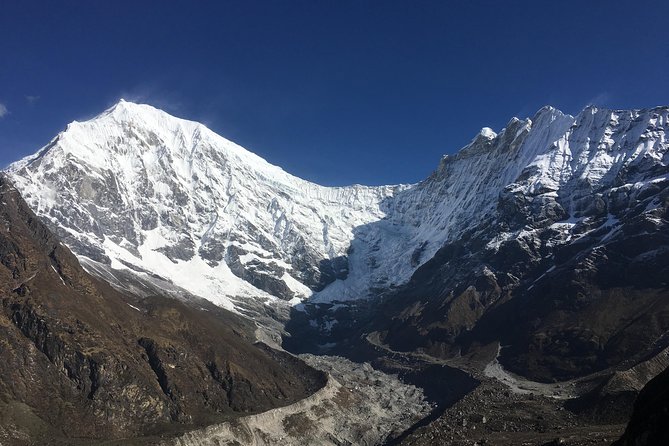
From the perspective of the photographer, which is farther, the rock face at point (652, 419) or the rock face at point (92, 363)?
the rock face at point (92, 363)

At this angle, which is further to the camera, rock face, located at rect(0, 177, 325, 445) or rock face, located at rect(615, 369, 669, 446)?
rock face, located at rect(0, 177, 325, 445)

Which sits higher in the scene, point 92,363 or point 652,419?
point 92,363

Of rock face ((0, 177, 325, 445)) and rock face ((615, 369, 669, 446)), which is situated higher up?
rock face ((0, 177, 325, 445))

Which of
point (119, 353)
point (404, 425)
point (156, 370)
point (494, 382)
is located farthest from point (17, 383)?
point (494, 382)

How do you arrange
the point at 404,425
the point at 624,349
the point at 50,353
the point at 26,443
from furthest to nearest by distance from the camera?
the point at 624,349
the point at 404,425
the point at 50,353
the point at 26,443

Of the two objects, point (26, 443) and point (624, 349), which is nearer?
point (26, 443)

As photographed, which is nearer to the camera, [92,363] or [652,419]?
[652,419]

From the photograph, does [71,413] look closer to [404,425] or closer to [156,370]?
[156,370]

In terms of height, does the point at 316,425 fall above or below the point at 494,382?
below
